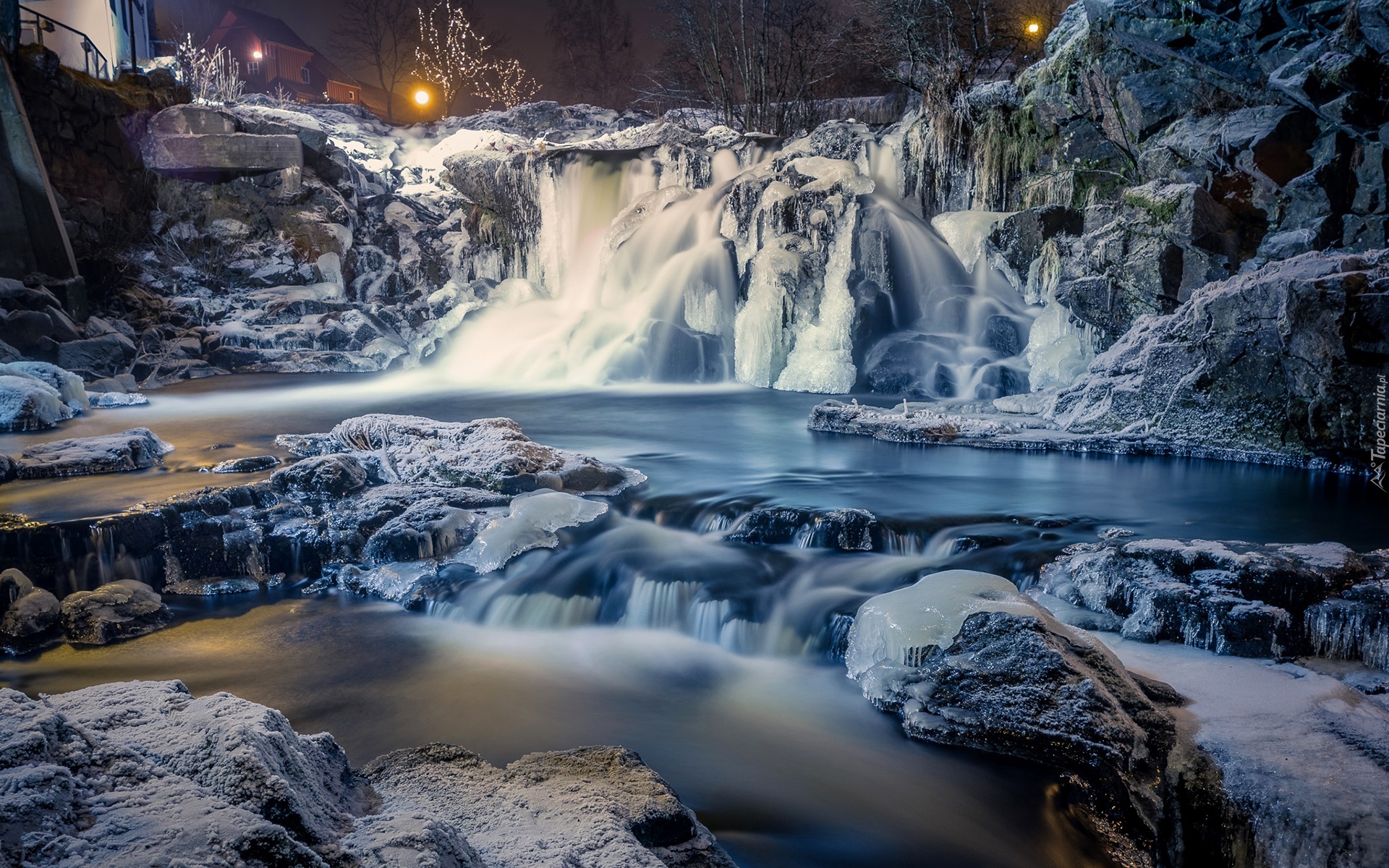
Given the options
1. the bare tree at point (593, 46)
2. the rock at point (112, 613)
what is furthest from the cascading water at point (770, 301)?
the bare tree at point (593, 46)

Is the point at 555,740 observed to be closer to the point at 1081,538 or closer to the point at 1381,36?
the point at 1081,538

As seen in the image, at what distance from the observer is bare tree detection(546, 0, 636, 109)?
1298 inches

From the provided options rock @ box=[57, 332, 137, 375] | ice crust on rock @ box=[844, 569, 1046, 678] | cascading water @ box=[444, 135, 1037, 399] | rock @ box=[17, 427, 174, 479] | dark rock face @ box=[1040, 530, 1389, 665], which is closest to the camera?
ice crust on rock @ box=[844, 569, 1046, 678]

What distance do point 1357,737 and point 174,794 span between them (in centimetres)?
342

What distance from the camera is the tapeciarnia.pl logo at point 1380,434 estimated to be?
6.23m

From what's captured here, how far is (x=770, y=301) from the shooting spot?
476 inches

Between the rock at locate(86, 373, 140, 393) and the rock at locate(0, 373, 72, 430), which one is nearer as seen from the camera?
the rock at locate(0, 373, 72, 430)

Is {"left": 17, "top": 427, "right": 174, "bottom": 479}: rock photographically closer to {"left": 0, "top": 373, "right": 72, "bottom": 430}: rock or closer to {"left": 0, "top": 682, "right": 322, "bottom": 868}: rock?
{"left": 0, "top": 373, "right": 72, "bottom": 430}: rock

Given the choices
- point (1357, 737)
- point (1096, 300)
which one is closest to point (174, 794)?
point (1357, 737)

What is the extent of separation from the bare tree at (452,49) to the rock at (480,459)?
3134 cm

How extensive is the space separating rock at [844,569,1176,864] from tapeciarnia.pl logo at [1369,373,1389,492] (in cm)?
478

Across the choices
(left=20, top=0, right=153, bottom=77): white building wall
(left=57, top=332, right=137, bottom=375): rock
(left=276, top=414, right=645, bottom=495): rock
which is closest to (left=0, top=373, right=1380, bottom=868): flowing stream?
(left=276, top=414, right=645, bottom=495): rock

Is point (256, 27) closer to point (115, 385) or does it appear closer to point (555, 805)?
point (115, 385)

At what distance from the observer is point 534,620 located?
14.6 feet
